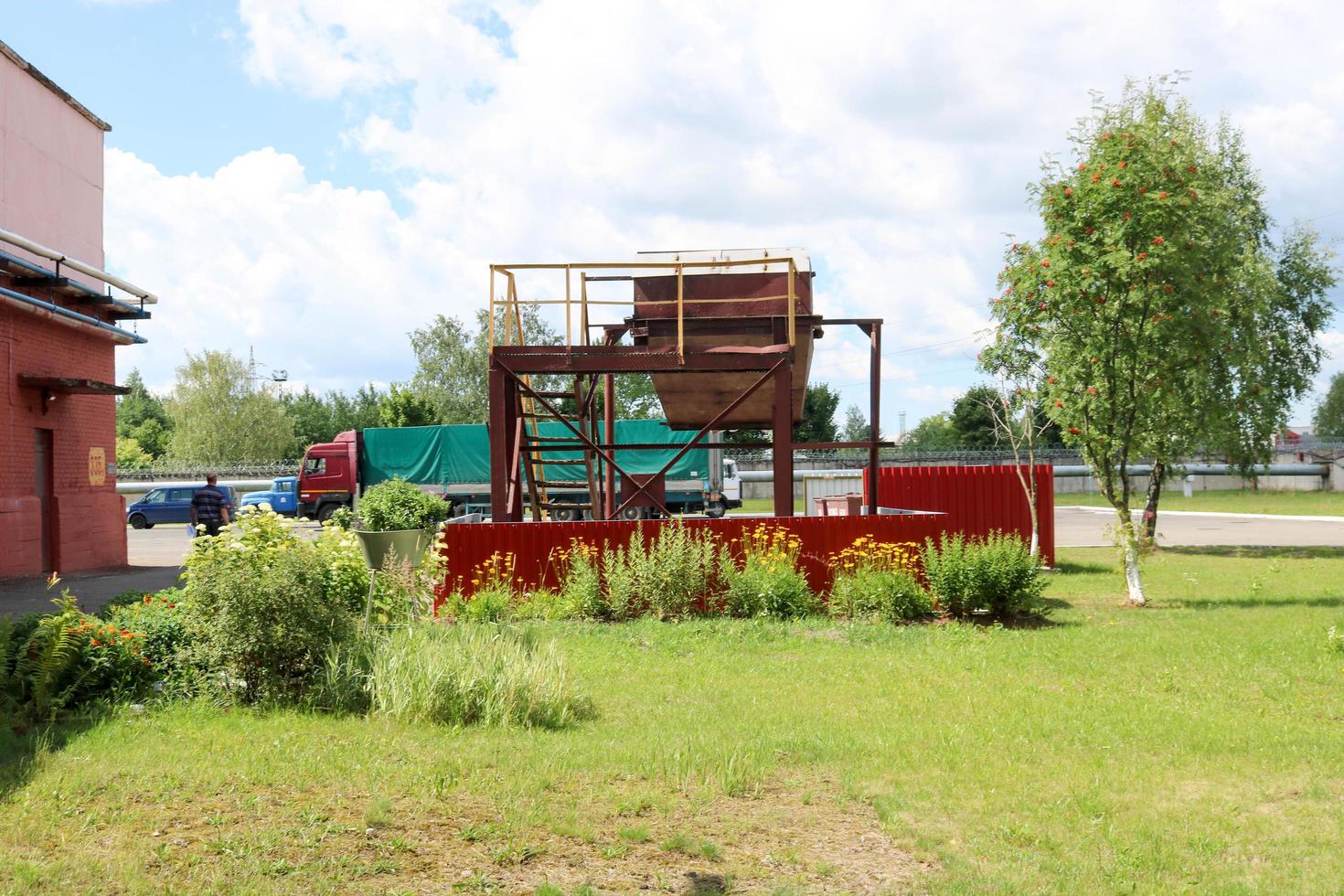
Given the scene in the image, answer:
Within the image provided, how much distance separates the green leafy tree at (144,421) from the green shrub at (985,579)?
6802cm

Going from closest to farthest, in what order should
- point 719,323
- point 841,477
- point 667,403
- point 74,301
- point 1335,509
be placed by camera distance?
point 719,323 → point 667,403 → point 74,301 → point 841,477 → point 1335,509

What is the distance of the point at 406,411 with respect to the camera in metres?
50.0

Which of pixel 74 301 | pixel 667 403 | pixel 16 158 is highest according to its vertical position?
pixel 16 158

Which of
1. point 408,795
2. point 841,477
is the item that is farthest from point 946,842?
point 841,477

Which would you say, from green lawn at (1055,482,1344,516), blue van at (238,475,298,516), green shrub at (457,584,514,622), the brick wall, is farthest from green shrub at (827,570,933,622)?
green lawn at (1055,482,1344,516)

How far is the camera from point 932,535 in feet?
45.0

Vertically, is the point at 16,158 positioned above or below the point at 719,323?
above

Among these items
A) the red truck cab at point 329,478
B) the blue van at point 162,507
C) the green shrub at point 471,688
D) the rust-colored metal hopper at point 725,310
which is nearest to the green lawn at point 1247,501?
the red truck cab at point 329,478

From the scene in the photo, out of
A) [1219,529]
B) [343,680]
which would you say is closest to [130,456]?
[1219,529]

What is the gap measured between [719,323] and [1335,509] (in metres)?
36.2

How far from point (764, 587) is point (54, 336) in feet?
45.3

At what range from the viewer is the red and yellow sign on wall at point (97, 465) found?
1966 cm

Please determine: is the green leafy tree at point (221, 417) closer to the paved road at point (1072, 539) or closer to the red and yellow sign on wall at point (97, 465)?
the paved road at point (1072, 539)

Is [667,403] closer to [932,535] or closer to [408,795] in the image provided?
[932,535]
